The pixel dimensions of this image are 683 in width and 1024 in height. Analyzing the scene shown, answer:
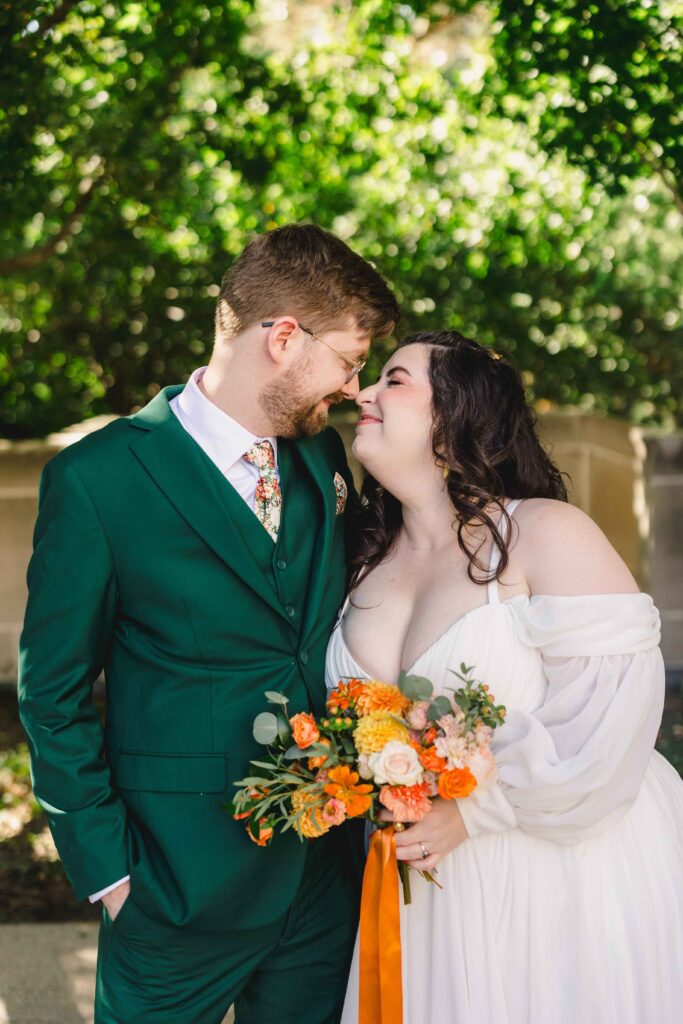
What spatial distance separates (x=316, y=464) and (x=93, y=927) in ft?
8.33

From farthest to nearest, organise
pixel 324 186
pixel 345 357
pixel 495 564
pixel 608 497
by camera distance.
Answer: pixel 324 186
pixel 608 497
pixel 345 357
pixel 495 564

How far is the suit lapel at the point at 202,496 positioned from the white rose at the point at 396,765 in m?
0.52

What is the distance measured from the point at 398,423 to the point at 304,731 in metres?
0.98

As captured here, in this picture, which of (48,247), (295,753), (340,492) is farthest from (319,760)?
(48,247)

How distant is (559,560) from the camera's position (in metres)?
2.58

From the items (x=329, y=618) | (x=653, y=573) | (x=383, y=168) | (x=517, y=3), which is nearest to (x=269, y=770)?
(x=329, y=618)

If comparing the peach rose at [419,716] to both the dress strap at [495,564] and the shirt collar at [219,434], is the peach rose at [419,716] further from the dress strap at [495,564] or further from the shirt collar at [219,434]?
the shirt collar at [219,434]

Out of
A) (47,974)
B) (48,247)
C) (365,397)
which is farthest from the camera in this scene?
(48,247)

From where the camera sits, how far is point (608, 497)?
23.1ft

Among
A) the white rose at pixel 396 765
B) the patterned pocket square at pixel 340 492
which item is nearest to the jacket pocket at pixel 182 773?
the white rose at pixel 396 765

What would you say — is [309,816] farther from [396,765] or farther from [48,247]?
[48,247]

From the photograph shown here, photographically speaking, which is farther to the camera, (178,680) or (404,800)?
(178,680)

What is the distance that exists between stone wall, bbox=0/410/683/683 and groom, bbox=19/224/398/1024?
12.9 ft

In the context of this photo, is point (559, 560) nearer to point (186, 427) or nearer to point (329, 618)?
point (329, 618)
